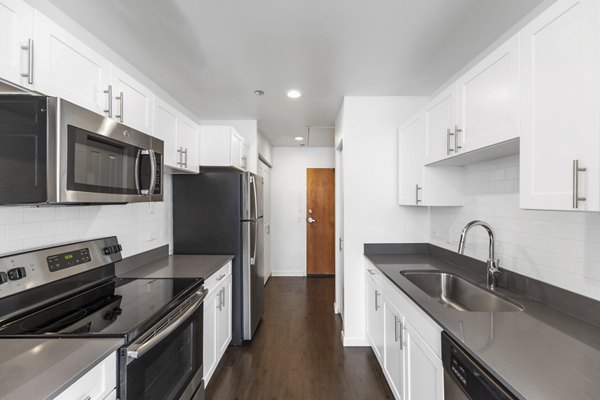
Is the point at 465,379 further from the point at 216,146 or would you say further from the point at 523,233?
the point at 216,146

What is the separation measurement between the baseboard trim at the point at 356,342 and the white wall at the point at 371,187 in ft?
0.36

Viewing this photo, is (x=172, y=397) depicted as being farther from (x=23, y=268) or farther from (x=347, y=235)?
(x=347, y=235)

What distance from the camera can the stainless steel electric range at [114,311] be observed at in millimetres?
1156

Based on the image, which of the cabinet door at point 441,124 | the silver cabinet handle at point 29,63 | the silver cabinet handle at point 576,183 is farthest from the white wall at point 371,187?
the silver cabinet handle at point 29,63

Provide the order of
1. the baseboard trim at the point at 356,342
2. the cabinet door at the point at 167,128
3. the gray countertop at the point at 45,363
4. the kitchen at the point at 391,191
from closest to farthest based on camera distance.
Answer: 1. the gray countertop at the point at 45,363
2. the kitchen at the point at 391,191
3. the cabinet door at the point at 167,128
4. the baseboard trim at the point at 356,342

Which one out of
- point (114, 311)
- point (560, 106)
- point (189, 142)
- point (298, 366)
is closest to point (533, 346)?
point (560, 106)

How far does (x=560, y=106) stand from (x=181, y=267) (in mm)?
2377

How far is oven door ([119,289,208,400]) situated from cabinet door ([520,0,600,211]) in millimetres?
1696

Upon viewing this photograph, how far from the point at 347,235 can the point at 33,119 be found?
93.3 inches

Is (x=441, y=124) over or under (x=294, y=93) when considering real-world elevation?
under

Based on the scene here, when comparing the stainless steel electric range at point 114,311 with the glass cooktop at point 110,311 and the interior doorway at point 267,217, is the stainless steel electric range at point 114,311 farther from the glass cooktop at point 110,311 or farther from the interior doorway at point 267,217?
the interior doorway at point 267,217

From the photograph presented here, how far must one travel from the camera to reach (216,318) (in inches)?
89.7

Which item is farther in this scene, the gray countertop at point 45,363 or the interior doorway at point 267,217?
the interior doorway at point 267,217

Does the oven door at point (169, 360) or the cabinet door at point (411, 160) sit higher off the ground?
the cabinet door at point (411, 160)
